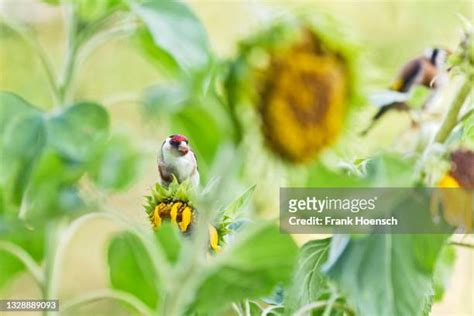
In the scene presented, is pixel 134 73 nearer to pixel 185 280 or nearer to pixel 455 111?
pixel 185 280

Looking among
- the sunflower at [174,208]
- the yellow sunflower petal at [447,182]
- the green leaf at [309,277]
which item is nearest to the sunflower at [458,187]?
the yellow sunflower petal at [447,182]

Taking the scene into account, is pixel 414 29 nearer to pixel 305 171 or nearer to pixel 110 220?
pixel 305 171

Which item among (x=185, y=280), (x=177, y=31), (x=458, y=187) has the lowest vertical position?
(x=185, y=280)

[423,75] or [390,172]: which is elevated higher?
[423,75]

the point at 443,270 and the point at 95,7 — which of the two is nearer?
the point at 95,7

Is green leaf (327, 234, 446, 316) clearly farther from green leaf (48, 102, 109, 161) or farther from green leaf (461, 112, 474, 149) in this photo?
green leaf (48, 102, 109, 161)

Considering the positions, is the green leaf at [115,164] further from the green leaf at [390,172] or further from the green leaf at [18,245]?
the green leaf at [390,172]

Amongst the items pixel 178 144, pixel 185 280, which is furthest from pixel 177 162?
pixel 185 280
